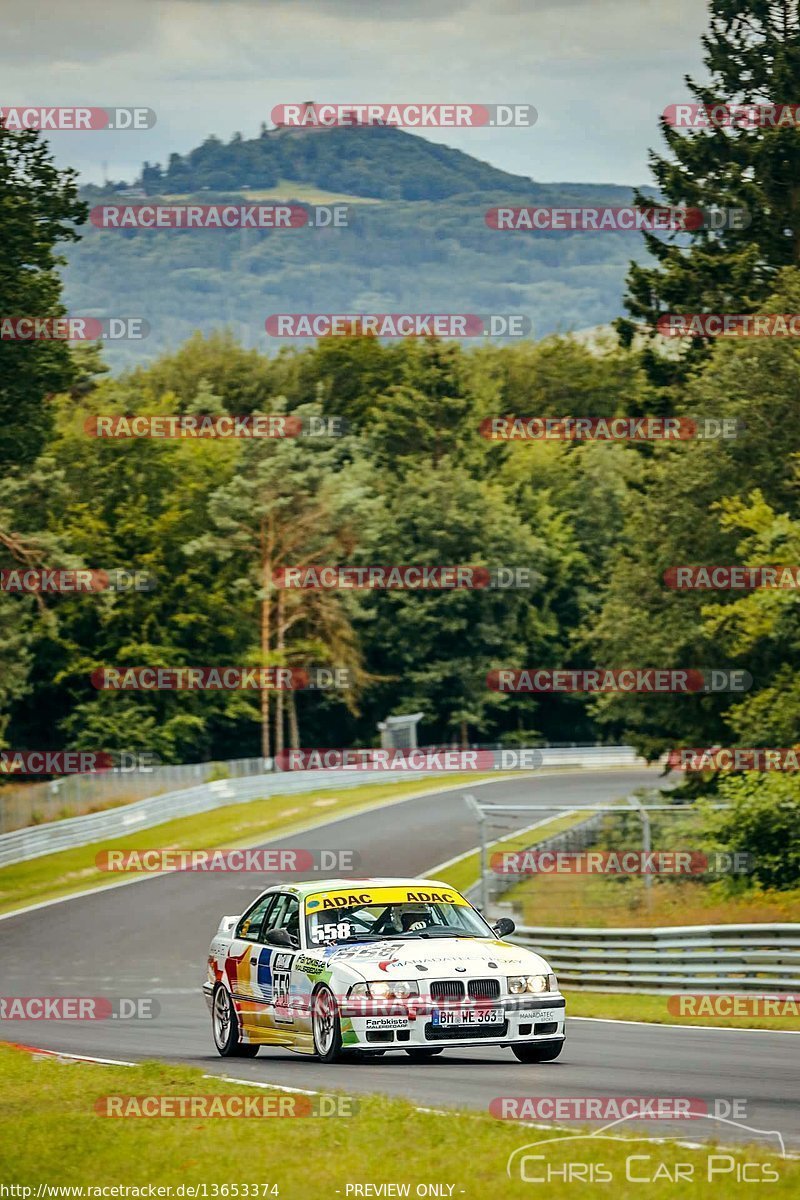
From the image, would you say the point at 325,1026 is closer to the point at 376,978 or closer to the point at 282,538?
the point at 376,978

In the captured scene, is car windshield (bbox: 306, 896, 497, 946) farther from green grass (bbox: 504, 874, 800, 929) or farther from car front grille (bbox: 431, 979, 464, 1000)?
green grass (bbox: 504, 874, 800, 929)

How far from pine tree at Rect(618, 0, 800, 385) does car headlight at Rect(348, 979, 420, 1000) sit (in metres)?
38.9

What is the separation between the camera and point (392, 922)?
14.7 m

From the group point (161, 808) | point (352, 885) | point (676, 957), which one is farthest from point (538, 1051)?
point (161, 808)

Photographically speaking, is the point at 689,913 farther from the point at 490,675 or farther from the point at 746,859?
the point at 490,675

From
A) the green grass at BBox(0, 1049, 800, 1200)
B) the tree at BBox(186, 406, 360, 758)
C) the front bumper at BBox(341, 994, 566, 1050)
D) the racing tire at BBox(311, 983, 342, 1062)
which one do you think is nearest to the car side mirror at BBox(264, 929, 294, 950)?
the racing tire at BBox(311, 983, 342, 1062)

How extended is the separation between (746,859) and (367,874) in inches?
693

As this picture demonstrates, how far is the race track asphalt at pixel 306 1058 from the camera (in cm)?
1194

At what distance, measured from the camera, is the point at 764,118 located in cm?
5306

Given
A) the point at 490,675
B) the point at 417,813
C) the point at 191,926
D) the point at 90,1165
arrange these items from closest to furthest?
the point at 90,1165 → the point at 191,926 → the point at 417,813 → the point at 490,675

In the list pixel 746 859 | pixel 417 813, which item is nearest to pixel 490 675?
pixel 417 813

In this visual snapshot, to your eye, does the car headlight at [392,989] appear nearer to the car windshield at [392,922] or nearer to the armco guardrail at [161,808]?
the car windshield at [392,922]

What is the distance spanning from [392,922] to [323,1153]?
5183mm

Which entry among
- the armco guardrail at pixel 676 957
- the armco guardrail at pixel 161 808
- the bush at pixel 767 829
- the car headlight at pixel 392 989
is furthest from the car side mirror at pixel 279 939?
the armco guardrail at pixel 161 808
